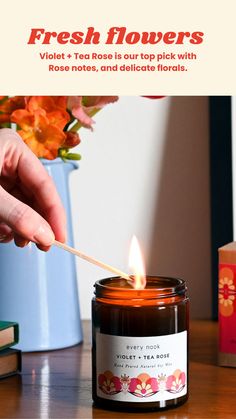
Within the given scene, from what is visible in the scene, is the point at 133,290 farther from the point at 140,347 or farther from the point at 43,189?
the point at 43,189

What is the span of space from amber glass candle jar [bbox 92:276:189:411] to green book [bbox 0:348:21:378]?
160 mm

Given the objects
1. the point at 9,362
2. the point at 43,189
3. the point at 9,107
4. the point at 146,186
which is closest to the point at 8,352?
the point at 9,362

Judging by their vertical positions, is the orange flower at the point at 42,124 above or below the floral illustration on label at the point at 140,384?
above

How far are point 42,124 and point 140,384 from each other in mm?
360

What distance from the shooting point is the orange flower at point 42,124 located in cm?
97

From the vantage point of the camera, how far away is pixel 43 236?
2.56 ft

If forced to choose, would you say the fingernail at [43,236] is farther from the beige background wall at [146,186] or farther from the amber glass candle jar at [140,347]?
the beige background wall at [146,186]

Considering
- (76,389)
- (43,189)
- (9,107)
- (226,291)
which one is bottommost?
(76,389)

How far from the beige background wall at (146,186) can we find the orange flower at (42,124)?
29 cm

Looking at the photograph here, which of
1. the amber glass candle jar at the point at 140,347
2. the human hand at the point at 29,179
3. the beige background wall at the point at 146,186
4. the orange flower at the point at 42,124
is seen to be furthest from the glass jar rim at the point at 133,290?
the beige background wall at the point at 146,186

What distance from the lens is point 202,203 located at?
1.28 meters

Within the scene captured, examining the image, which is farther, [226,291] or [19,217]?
[226,291]

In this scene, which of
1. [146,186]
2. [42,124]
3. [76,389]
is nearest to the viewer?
[76,389]
